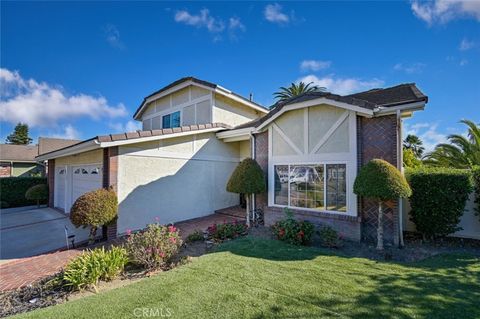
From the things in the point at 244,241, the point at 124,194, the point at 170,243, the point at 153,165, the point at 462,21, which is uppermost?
the point at 462,21

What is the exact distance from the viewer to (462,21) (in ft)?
27.8

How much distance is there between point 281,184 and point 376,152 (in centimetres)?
393

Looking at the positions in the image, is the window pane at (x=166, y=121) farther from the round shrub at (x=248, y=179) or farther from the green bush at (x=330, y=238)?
the green bush at (x=330, y=238)

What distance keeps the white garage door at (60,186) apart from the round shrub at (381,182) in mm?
16951

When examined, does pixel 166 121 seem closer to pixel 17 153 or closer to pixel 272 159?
pixel 272 159

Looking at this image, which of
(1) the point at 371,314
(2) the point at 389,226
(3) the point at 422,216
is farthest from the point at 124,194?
(3) the point at 422,216

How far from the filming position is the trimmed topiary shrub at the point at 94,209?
25.9 feet

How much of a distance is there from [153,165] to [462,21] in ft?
45.8

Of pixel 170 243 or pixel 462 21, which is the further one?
pixel 462 21

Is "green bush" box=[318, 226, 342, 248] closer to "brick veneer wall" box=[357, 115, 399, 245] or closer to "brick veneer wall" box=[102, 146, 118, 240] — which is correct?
"brick veneer wall" box=[357, 115, 399, 245]

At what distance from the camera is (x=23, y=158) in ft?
89.5

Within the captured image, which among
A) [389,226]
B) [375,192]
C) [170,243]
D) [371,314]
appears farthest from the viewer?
[389,226]

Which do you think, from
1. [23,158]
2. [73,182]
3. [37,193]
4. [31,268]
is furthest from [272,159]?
[23,158]

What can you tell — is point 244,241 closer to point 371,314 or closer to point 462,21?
point 371,314
